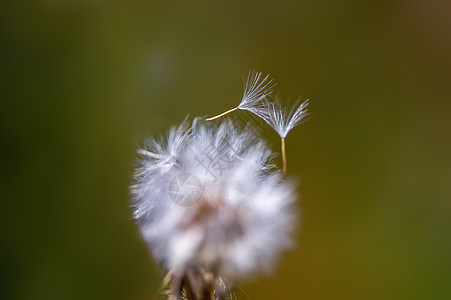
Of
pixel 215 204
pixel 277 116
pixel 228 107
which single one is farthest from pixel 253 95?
pixel 228 107

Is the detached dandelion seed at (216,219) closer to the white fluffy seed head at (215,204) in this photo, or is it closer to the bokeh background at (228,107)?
the white fluffy seed head at (215,204)

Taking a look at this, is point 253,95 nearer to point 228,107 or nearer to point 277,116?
point 277,116

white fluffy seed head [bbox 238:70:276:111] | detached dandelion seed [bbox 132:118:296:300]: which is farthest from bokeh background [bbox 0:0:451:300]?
detached dandelion seed [bbox 132:118:296:300]

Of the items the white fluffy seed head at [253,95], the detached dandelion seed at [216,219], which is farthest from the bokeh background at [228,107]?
the detached dandelion seed at [216,219]
